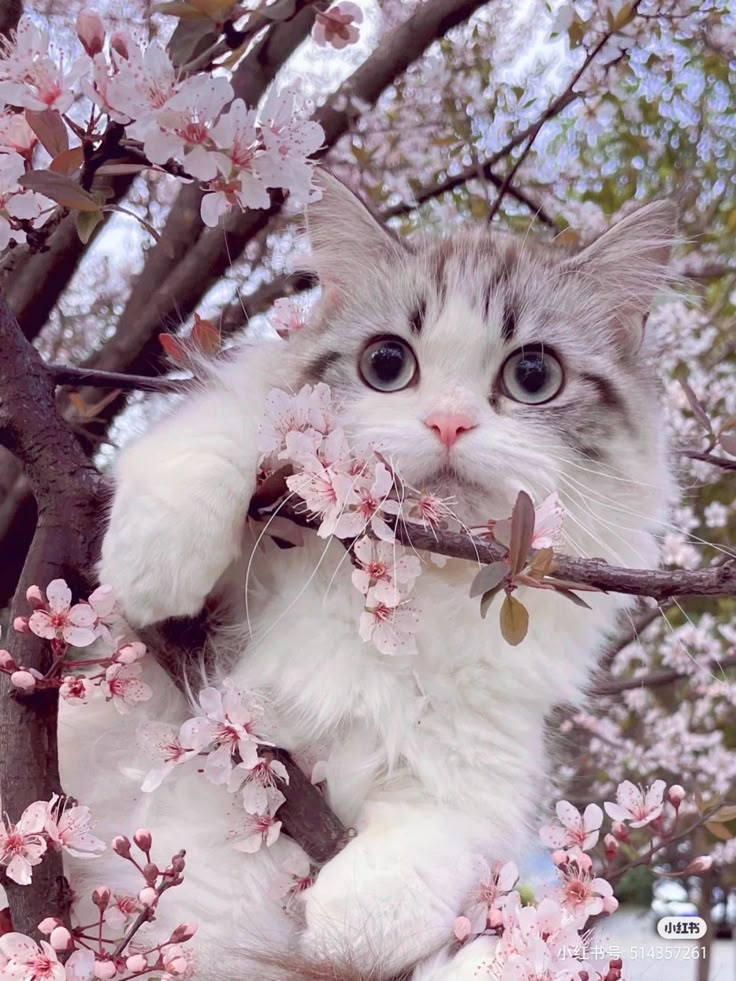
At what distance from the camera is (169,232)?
1.41m

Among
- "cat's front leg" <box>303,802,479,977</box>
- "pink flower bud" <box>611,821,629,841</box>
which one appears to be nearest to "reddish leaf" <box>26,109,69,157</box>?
"cat's front leg" <box>303,802,479,977</box>

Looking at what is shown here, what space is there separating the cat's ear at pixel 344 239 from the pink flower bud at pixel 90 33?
0.36 metres

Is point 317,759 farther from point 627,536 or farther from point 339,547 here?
point 627,536

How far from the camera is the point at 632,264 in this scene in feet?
3.14

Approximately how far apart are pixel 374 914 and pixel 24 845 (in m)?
0.28

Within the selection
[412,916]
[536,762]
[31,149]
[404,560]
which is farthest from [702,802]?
[31,149]

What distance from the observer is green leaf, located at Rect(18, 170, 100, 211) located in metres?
→ 0.51

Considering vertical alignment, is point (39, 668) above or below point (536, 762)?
below

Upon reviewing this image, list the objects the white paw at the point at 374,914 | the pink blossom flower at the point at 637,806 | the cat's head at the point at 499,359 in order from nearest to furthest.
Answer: the white paw at the point at 374,914 → the cat's head at the point at 499,359 → the pink blossom flower at the point at 637,806

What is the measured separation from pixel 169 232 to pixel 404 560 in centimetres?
102

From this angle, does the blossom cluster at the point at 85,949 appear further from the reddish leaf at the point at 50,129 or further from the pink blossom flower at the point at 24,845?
the reddish leaf at the point at 50,129

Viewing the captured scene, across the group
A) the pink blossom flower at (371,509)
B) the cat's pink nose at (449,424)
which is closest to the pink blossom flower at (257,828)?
the pink blossom flower at (371,509)

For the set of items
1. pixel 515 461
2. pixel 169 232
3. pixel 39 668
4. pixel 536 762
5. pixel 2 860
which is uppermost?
pixel 169 232

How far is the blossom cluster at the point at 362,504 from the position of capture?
59 cm
